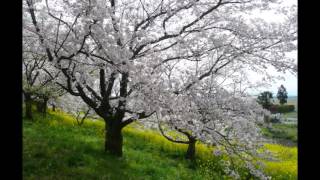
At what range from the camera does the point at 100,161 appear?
11781 mm

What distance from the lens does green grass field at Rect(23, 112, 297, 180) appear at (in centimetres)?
1039

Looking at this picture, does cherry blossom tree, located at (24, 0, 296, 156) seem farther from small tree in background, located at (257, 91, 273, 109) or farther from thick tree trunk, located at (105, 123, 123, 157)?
small tree in background, located at (257, 91, 273, 109)

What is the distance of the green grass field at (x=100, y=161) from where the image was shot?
10391 mm

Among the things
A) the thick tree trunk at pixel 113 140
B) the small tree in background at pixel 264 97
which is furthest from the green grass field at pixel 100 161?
the small tree in background at pixel 264 97

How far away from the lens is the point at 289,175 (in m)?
16.6

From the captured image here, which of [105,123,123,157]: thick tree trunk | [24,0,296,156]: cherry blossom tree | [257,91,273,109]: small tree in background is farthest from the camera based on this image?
[257,91,273,109]: small tree in background

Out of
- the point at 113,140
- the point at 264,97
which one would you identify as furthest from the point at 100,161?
the point at 264,97

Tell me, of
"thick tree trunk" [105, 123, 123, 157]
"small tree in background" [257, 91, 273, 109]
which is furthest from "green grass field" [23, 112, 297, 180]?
"small tree in background" [257, 91, 273, 109]

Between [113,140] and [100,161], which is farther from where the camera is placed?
[113,140]

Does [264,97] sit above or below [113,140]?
above

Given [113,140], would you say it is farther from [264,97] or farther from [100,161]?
[264,97]

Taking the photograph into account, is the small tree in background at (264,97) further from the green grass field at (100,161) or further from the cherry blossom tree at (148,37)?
the cherry blossom tree at (148,37)

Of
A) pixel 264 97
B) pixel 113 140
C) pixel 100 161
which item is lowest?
pixel 100 161
